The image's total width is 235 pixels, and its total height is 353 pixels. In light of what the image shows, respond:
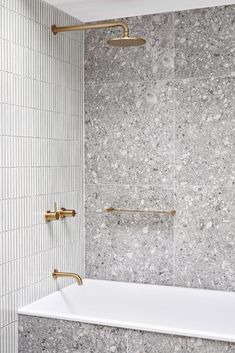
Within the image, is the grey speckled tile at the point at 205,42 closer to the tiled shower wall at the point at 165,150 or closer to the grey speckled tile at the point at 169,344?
the tiled shower wall at the point at 165,150

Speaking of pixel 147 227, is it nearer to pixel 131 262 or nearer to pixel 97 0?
pixel 131 262

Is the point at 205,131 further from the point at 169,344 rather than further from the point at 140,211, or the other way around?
the point at 169,344

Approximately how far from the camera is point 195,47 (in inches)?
140

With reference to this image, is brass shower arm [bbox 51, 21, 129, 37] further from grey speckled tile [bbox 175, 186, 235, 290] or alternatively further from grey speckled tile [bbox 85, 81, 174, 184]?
grey speckled tile [bbox 175, 186, 235, 290]

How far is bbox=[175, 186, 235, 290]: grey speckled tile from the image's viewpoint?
3473 mm

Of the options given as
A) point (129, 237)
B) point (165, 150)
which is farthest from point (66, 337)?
point (165, 150)

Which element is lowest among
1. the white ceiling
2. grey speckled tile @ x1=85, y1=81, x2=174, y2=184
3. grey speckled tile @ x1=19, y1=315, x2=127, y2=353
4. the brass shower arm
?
grey speckled tile @ x1=19, y1=315, x2=127, y2=353

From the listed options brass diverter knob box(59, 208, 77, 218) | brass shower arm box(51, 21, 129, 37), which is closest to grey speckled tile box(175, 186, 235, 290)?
brass diverter knob box(59, 208, 77, 218)

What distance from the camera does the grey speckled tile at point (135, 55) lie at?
3.64 metres

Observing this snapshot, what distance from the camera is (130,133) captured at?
376 centimetres

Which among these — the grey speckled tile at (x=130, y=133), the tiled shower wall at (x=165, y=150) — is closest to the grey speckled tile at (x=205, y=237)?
the tiled shower wall at (x=165, y=150)

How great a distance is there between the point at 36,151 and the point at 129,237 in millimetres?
994

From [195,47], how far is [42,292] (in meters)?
1.94

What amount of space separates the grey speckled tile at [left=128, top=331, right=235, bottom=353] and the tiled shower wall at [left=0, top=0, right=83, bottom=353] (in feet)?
2.47
